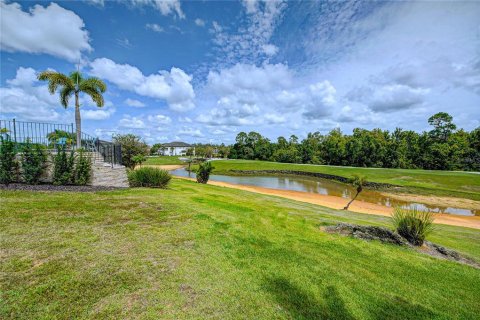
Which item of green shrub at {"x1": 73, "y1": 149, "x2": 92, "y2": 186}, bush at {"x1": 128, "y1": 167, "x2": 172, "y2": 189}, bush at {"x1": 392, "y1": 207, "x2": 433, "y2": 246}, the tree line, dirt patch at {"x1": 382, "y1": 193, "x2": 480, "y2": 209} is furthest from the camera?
the tree line

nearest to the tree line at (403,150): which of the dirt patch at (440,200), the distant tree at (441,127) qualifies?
the distant tree at (441,127)

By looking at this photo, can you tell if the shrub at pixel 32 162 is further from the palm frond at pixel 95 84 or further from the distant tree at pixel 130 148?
the distant tree at pixel 130 148

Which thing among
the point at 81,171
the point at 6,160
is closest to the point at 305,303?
the point at 81,171

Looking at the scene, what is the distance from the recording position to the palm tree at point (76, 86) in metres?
13.2

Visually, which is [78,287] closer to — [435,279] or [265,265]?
[265,265]

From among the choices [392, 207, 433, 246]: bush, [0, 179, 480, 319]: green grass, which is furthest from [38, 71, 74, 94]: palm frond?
[392, 207, 433, 246]: bush

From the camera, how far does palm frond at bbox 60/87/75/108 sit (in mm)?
13735

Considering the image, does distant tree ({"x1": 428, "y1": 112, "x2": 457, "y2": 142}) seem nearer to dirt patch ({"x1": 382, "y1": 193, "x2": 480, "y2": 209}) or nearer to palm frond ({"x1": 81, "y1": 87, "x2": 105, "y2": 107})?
dirt patch ({"x1": 382, "y1": 193, "x2": 480, "y2": 209})

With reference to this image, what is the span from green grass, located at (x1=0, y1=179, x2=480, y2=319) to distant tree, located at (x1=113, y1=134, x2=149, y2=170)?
16.1 metres

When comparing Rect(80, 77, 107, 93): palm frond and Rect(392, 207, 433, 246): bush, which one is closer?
Rect(392, 207, 433, 246): bush

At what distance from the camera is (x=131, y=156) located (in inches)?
864

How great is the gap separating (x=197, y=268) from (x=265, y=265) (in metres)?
1.30

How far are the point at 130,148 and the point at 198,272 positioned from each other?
21256 millimetres

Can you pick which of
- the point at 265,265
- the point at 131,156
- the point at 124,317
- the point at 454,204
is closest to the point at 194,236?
the point at 265,265
